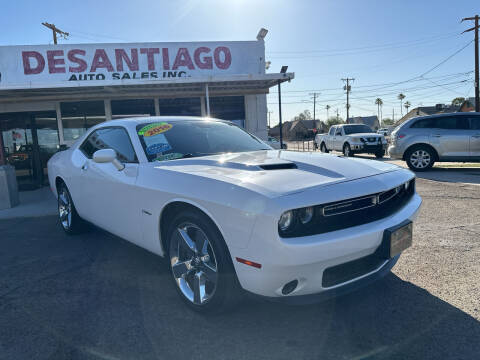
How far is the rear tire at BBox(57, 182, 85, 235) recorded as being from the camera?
15.2ft

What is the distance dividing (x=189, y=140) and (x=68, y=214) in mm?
2462

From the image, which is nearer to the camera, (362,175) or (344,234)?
(344,234)

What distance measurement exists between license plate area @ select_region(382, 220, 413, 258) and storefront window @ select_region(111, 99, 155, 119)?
33.7ft

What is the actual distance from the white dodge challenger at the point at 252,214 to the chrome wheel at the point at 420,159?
26.6 feet

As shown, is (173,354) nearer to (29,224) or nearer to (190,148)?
(190,148)

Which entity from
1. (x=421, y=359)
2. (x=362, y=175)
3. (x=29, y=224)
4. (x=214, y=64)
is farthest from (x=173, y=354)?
(x=214, y=64)

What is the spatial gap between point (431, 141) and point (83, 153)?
928 cm

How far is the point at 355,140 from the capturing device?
628 inches

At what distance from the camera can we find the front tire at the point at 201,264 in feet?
7.52

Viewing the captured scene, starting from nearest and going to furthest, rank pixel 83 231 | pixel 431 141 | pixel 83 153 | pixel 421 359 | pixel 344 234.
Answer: pixel 421 359, pixel 344 234, pixel 83 153, pixel 83 231, pixel 431 141

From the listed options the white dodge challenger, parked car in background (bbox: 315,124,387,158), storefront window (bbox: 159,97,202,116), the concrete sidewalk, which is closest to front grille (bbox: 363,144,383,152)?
parked car in background (bbox: 315,124,387,158)

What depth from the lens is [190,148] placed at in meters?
3.35

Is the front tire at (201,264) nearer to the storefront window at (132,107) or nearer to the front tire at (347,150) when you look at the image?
the storefront window at (132,107)

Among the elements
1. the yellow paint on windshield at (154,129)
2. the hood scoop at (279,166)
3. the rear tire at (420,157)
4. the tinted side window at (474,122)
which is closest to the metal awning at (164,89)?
the rear tire at (420,157)
